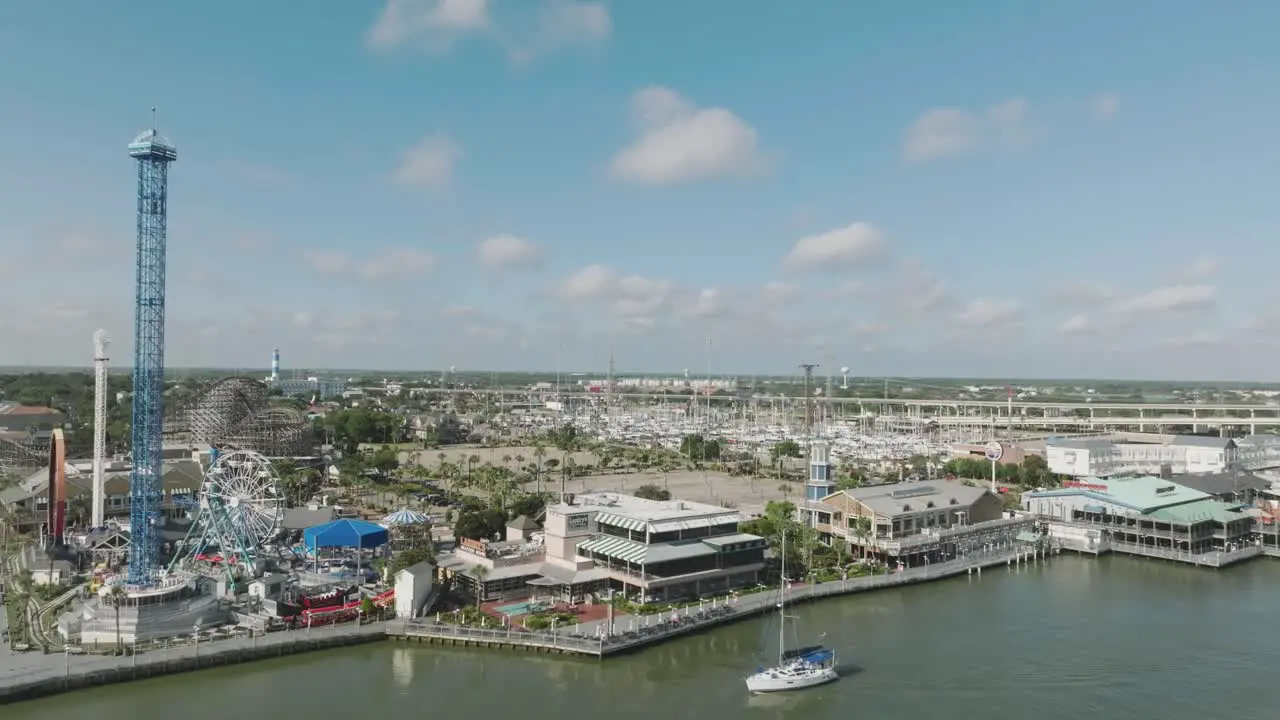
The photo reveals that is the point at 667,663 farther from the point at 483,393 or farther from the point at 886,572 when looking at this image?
the point at 483,393

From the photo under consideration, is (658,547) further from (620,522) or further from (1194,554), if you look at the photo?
(1194,554)

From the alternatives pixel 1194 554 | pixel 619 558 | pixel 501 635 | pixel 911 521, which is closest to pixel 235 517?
pixel 501 635

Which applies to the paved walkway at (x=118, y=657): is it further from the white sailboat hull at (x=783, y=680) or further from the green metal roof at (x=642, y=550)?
the white sailboat hull at (x=783, y=680)

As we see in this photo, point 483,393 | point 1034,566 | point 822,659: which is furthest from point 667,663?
point 483,393

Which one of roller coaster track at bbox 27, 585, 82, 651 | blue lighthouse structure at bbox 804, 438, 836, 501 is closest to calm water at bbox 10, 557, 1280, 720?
roller coaster track at bbox 27, 585, 82, 651

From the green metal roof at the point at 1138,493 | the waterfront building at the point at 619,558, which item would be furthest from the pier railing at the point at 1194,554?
the waterfront building at the point at 619,558

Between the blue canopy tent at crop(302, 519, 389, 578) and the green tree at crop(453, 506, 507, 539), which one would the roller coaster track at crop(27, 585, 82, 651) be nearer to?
the blue canopy tent at crop(302, 519, 389, 578)
